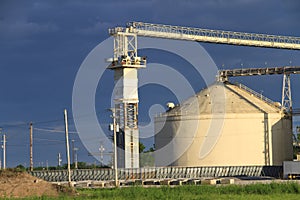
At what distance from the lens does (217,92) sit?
8356 cm

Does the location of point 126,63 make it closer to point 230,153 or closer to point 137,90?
point 137,90

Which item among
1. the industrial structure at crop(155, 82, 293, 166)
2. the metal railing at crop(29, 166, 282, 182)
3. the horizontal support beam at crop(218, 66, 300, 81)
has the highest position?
the horizontal support beam at crop(218, 66, 300, 81)

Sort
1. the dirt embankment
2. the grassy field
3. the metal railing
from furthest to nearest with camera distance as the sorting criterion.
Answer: the metal railing
the dirt embankment
the grassy field

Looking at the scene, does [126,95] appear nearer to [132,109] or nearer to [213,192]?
[132,109]

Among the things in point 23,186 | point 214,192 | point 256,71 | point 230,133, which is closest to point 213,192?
point 214,192

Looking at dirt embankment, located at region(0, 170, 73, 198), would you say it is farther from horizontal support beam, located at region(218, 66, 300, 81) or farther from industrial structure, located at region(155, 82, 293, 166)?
horizontal support beam, located at region(218, 66, 300, 81)

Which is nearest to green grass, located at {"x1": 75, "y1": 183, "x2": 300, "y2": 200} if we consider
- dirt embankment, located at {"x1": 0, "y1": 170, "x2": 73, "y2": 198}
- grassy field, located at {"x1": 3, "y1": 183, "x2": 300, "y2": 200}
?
grassy field, located at {"x1": 3, "y1": 183, "x2": 300, "y2": 200}

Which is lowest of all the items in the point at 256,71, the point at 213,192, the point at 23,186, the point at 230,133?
the point at 213,192

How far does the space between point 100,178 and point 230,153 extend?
597 inches

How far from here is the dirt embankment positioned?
151 feet

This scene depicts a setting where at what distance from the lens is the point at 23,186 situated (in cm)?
4722

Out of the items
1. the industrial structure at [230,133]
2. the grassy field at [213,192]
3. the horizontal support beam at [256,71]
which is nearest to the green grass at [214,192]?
the grassy field at [213,192]

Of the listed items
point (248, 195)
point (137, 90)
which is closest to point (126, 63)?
point (137, 90)

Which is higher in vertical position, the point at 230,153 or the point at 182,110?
the point at 182,110
